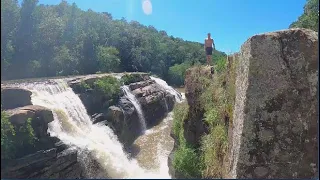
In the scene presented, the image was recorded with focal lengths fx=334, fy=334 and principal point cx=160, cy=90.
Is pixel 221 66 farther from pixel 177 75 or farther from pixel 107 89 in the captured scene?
pixel 177 75

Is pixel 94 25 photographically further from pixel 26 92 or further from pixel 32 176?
pixel 32 176

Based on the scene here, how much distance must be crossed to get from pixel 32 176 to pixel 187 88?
238 inches

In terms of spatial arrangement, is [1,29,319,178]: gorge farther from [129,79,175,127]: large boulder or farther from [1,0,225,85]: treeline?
[1,0,225,85]: treeline

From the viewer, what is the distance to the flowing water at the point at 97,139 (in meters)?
13.4

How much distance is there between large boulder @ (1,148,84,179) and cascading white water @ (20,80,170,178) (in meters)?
0.79

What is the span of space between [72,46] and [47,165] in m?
31.9

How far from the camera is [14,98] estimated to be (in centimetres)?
1262

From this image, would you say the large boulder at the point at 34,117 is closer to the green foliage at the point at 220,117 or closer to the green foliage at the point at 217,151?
the green foliage at the point at 220,117

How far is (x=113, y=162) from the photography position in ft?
44.2

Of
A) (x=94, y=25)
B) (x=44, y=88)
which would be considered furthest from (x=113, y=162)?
(x=94, y=25)

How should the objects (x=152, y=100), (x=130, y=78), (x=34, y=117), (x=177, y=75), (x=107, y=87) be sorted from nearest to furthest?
(x=34, y=117), (x=107, y=87), (x=152, y=100), (x=130, y=78), (x=177, y=75)

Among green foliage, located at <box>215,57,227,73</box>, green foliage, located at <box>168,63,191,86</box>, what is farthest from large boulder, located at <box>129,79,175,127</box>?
green foliage, located at <box>168,63,191,86</box>

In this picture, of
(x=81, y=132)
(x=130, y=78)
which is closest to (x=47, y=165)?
(x=81, y=132)

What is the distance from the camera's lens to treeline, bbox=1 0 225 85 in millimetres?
33438
